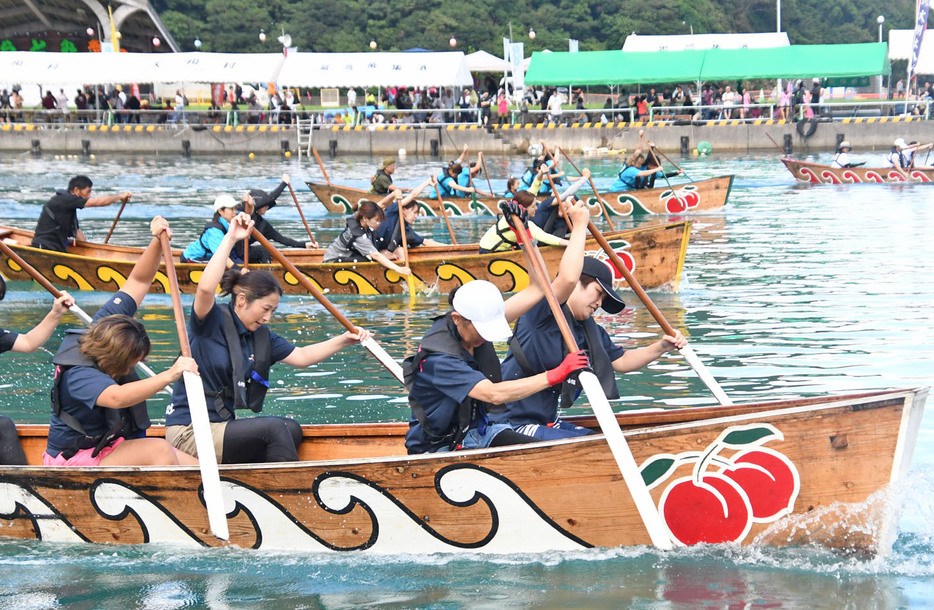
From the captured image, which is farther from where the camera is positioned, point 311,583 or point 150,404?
point 150,404

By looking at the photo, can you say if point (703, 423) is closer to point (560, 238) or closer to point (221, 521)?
point (221, 521)

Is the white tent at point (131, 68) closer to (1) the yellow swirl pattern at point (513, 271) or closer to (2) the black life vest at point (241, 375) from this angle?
(1) the yellow swirl pattern at point (513, 271)

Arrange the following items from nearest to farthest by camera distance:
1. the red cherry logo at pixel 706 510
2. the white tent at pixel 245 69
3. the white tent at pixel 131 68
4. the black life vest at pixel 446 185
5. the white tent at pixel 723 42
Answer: the red cherry logo at pixel 706 510
the black life vest at pixel 446 185
the white tent at pixel 245 69
the white tent at pixel 131 68
the white tent at pixel 723 42

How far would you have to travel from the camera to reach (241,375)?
6.32 metres

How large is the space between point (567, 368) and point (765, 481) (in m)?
1.24

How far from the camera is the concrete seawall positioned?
115 feet

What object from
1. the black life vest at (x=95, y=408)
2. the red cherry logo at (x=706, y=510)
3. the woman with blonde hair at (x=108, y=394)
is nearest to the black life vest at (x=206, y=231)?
the woman with blonde hair at (x=108, y=394)

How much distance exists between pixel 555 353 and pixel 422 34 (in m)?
49.1

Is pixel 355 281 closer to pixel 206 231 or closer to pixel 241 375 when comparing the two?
pixel 206 231

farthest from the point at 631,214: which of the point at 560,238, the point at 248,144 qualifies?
the point at 248,144

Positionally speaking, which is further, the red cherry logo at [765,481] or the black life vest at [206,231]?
the black life vest at [206,231]

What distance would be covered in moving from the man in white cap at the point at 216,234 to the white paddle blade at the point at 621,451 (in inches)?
209

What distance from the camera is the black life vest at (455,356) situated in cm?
567

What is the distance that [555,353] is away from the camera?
620 centimetres
